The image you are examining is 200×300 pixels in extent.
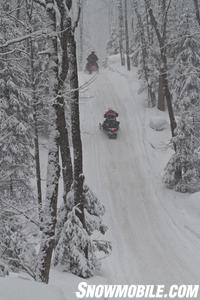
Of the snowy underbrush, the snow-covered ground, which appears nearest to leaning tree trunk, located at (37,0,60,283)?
the snow-covered ground

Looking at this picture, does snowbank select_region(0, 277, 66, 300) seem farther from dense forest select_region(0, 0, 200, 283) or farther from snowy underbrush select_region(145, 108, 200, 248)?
snowy underbrush select_region(145, 108, 200, 248)

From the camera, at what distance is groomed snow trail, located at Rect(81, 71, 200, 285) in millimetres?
10131

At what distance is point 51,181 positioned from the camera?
6383 millimetres

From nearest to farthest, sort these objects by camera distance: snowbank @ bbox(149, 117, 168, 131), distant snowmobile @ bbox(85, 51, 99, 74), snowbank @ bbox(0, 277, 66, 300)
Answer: snowbank @ bbox(0, 277, 66, 300)
snowbank @ bbox(149, 117, 168, 131)
distant snowmobile @ bbox(85, 51, 99, 74)

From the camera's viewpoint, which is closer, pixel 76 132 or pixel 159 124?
pixel 76 132

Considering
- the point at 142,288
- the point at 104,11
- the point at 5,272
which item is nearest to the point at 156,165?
the point at 142,288

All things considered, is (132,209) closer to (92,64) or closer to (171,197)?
(171,197)

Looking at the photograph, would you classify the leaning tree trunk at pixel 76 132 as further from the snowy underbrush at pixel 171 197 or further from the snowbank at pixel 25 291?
the snowy underbrush at pixel 171 197

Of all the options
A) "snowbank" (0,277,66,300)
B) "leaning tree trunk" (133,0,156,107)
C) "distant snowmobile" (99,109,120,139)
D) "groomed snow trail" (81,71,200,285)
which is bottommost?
"groomed snow trail" (81,71,200,285)

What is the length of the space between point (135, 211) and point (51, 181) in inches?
353

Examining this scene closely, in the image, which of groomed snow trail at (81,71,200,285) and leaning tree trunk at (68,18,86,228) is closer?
leaning tree trunk at (68,18,86,228)

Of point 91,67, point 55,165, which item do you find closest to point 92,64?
point 91,67

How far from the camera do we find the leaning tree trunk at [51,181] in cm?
606

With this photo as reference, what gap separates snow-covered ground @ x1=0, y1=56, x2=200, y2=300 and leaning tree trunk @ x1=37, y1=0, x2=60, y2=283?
0.72m
